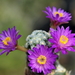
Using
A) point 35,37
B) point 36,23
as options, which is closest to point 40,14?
point 36,23

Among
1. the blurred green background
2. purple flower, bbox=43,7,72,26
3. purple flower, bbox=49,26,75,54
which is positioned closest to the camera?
purple flower, bbox=49,26,75,54

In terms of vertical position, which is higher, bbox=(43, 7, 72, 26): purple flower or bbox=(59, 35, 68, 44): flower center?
bbox=(43, 7, 72, 26): purple flower

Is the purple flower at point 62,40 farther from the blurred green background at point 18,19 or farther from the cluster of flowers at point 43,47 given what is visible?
→ the blurred green background at point 18,19

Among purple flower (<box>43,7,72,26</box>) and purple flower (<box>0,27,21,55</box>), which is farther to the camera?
purple flower (<box>43,7,72,26</box>)

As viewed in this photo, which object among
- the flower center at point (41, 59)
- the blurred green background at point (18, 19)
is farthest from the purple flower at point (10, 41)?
the blurred green background at point (18, 19)

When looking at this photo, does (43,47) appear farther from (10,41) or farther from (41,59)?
(10,41)

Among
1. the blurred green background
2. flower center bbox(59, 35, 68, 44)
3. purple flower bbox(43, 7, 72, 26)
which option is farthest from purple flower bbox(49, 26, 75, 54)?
the blurred green background

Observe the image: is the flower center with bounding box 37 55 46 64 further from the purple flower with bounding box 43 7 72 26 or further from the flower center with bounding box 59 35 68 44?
the purple flower with bounding box 43 7 72 26
